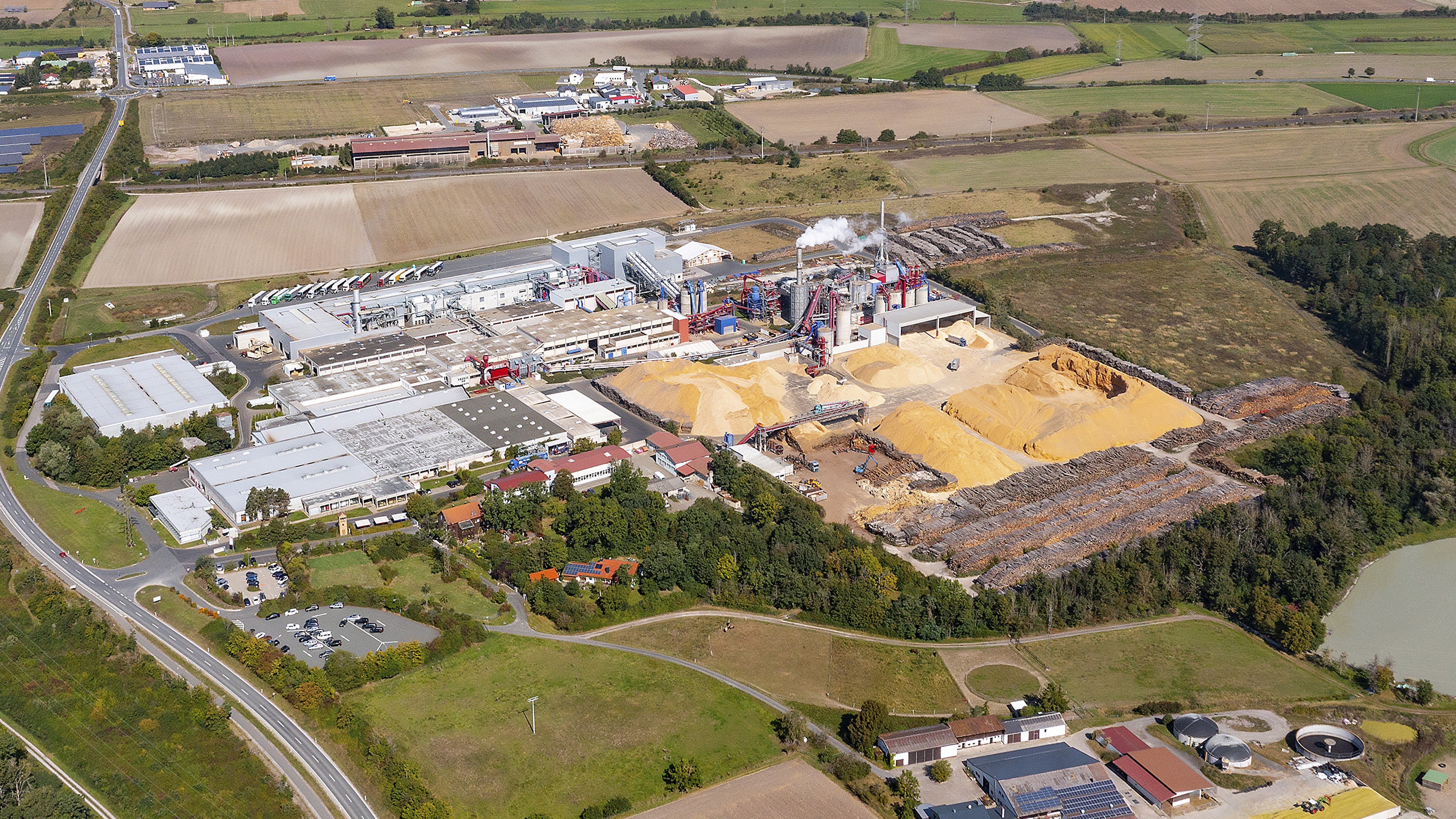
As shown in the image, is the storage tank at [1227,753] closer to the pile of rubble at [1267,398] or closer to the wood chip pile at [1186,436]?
the wood chip pile at [1186,436]

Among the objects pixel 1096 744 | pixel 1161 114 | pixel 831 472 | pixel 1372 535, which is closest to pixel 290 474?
pixel 831 472

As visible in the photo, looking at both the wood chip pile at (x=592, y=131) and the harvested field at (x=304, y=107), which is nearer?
the wood chip pile at (x=592, y=131)

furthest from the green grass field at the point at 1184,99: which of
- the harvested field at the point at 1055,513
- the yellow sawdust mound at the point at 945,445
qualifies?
the harvested field at the point at 1055,513

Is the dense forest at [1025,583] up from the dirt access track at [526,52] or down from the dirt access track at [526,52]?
down

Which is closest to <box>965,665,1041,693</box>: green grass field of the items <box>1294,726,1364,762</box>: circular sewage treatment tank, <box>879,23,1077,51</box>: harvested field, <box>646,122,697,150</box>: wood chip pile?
<box>1294,726,1364,762</box>: circular sewage treatment tank

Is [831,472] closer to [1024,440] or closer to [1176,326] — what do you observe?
[1024,440]

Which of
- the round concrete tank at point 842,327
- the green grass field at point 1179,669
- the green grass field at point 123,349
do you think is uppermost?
the round concrete tank at point 842,327
